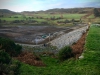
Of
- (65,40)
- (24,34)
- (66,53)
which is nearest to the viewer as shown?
(66,53)

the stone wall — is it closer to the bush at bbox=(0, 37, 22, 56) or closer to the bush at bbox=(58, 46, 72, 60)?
the bush at bbox=(0, 37, 22, 56)

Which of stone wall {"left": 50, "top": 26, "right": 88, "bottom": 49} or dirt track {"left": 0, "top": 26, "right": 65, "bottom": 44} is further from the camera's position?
dirt track {"left": 0, "top": 26, "right": 65, "bottom": 44}

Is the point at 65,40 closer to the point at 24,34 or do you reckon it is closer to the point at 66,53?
the point at 24,34

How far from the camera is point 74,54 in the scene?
22.3m

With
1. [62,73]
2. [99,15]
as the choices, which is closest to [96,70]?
[62,73]

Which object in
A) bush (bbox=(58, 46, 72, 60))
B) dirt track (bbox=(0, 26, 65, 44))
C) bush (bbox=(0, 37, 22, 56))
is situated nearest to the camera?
bush (bbox=(58, 46, 72, 60))

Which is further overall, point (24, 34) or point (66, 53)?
point (24, 34)

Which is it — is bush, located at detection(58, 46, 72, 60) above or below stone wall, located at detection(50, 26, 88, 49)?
above

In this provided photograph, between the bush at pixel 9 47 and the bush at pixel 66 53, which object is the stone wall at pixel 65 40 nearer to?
the bush at pixel 9 47

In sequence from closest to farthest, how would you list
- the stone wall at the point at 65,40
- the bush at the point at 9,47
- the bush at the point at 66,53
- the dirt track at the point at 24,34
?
1. the bush at the point at 66,53
2. the bush at the point at 9,47
3. the stone wall at the point at 65,40
4. the dirt track at the point at 24,34

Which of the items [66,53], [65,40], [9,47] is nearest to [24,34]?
[65,40]

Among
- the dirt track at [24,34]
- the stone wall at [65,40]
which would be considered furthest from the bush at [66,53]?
the dirt track at [24,34]

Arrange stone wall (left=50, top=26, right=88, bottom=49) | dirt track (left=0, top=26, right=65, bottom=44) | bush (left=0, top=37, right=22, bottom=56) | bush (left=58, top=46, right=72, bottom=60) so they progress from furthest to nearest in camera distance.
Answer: dirt track (left=0, top=26, right=65, bottom=44) → stone wall (left=50, top=26, right=88, bottom=49) → bush (left=0, top=37, right=22, bottom=56) → bush (left=58, top=46, right=72, bottom=60)

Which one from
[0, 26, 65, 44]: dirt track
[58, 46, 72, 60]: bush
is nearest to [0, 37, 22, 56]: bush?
[58, 46, 72, 60]: bush
